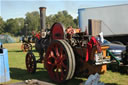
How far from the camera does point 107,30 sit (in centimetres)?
1242

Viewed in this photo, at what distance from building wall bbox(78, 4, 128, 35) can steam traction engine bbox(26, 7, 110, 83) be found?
23.8ft

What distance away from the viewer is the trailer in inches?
465

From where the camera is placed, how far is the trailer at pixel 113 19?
11.8 metres

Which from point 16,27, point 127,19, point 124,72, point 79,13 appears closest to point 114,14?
point 127,19

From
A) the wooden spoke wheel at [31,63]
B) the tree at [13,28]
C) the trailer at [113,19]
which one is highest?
the tree at [13,28]

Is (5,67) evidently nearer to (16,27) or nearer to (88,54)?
(88,54)

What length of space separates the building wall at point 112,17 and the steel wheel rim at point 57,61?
792 cm

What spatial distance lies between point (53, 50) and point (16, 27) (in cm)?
7443

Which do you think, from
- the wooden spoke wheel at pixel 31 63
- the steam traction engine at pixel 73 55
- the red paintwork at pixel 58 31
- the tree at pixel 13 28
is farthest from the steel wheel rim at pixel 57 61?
the tree at pixel 13 28

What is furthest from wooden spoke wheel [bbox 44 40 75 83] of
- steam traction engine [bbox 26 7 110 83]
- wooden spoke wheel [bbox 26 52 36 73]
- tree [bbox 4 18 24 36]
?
tree [bbox 4 18 24 36]

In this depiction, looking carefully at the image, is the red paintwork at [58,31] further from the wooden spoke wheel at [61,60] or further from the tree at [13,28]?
the tree at [13,28]

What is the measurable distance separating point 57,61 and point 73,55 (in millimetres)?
627

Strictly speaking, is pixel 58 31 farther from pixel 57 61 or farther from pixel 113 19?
pixel 113 19

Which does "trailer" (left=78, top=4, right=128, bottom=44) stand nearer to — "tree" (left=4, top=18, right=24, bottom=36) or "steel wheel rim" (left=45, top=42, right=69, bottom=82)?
"steel wheel rim" (left=45, top=42, right=69, bottom=82)
